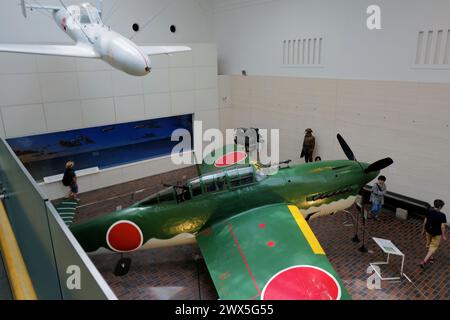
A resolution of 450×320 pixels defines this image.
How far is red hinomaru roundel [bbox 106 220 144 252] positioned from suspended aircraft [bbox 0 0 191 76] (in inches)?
107

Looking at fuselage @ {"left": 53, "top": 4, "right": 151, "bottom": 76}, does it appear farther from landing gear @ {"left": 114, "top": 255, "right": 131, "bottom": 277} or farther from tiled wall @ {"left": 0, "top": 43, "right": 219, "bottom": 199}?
landing gear @ {"left": 114, "top": 255, "right": 131, "bottom": 277}

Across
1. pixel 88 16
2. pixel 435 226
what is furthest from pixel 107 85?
pixel 435 226

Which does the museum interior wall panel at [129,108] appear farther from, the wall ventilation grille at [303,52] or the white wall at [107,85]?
the wall ventilation grille at [303,52]

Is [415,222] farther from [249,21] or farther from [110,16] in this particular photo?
[110,16]

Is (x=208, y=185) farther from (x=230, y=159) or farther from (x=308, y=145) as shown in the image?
(x=308, y=145)

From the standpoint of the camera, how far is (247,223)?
568cm

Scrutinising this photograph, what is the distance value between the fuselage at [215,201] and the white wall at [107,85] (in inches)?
201

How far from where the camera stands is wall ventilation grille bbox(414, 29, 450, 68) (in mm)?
7027

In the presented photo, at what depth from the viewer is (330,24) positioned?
30.2ft

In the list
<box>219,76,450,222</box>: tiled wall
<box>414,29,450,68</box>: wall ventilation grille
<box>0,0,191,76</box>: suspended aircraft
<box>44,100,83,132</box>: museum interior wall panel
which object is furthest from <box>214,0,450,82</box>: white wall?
<box>44,100,83,132</box>: museum interior wall panel

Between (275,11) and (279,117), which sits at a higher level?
(275,11)

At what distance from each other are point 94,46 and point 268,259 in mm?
5454
